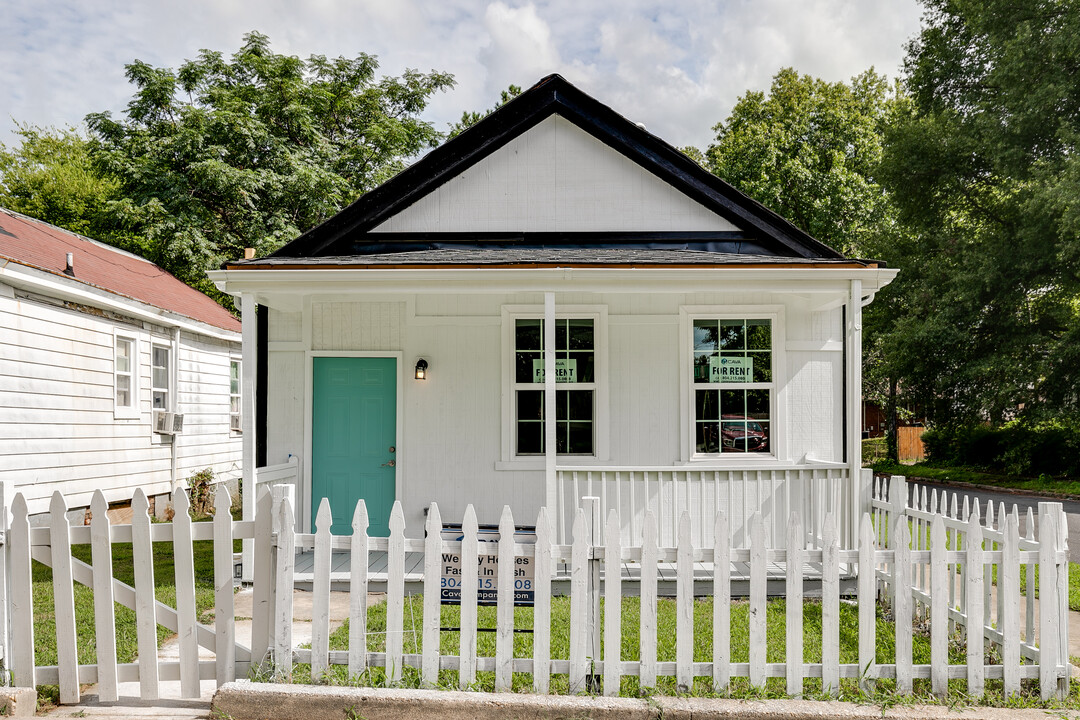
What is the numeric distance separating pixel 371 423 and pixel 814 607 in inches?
203

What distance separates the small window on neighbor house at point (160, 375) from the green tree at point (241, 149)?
5.46 m

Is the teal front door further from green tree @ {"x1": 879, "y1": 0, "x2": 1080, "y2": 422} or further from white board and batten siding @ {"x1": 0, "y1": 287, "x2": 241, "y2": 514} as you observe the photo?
green tree @ {"x1": 879, "y1": 0, "x2": 1080, "y2": 422}

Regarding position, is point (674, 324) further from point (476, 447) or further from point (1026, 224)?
point (1026, 224)

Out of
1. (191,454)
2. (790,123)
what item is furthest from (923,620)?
(790,123)

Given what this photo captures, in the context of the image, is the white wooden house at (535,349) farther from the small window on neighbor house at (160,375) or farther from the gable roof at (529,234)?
the small window on neighbor house at (160,375)

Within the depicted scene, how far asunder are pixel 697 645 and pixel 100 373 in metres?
10.2

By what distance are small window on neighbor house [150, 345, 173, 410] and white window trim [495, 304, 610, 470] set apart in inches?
301

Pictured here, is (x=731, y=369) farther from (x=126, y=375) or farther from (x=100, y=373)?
(x=126, y=375)

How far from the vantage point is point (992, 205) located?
20.8 m

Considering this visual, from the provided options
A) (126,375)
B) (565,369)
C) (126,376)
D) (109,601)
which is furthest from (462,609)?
(126,376)

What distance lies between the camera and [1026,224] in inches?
727

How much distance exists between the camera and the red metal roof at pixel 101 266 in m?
10.6

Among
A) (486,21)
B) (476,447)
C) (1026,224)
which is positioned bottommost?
(476,447)

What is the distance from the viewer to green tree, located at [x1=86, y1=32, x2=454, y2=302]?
1883 cm
